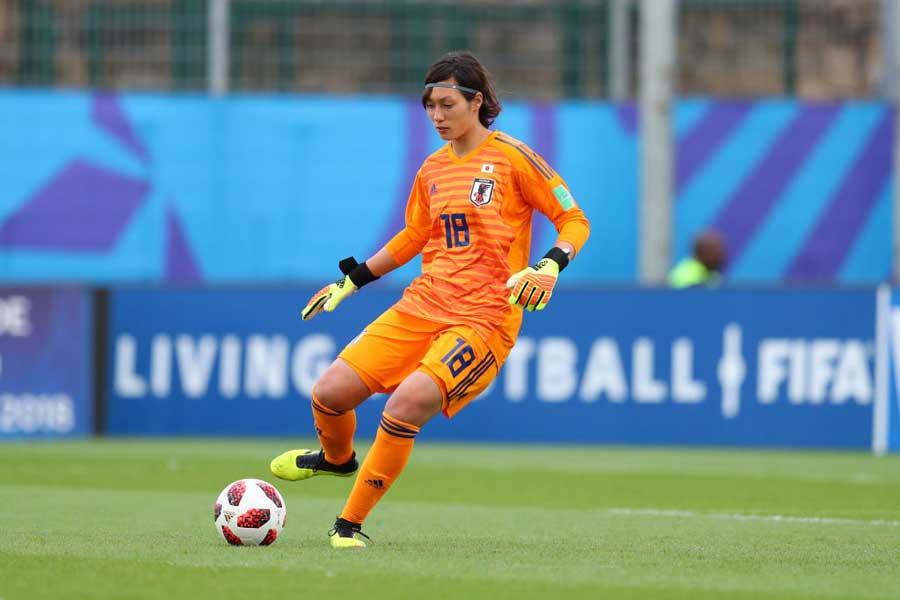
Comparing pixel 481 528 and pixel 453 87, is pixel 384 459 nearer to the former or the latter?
pixel 481 528

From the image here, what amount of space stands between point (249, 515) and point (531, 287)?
5.12 feet

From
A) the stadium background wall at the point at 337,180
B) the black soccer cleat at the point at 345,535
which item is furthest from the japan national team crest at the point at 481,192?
the stadium background wall at the point at 337,180

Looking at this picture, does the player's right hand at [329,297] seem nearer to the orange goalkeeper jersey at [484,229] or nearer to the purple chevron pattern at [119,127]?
the orange goalkeeper jersey at [484,229]

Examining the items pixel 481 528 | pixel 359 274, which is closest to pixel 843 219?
pixel 481 528

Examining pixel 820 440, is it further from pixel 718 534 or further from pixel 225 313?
pixel 718 534

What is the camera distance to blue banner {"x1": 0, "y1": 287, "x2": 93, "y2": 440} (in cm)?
1484

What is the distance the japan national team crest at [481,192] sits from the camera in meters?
7.34

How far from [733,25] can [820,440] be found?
8084 mm

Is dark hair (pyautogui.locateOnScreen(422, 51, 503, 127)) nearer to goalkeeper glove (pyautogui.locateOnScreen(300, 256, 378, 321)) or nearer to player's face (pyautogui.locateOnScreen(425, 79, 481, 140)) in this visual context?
player's face (pyautogui.locateOnScreen(425, 79, 481, 140))

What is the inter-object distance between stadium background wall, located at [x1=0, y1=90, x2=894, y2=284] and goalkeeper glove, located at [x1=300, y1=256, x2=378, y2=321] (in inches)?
493

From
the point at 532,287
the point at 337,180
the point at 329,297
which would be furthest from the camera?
the point at 337,180

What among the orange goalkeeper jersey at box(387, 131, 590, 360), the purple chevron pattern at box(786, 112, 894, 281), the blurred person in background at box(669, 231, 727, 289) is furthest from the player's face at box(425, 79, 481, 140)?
the purple chevron pattern at box(786, 112, 894, 281)

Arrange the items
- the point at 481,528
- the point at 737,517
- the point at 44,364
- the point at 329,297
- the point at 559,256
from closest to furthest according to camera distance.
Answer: the point at 559,256, the point at 329,297, the point at 481,528, the point at 737,517, the point at 44,364

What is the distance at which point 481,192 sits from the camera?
24.1 ft
